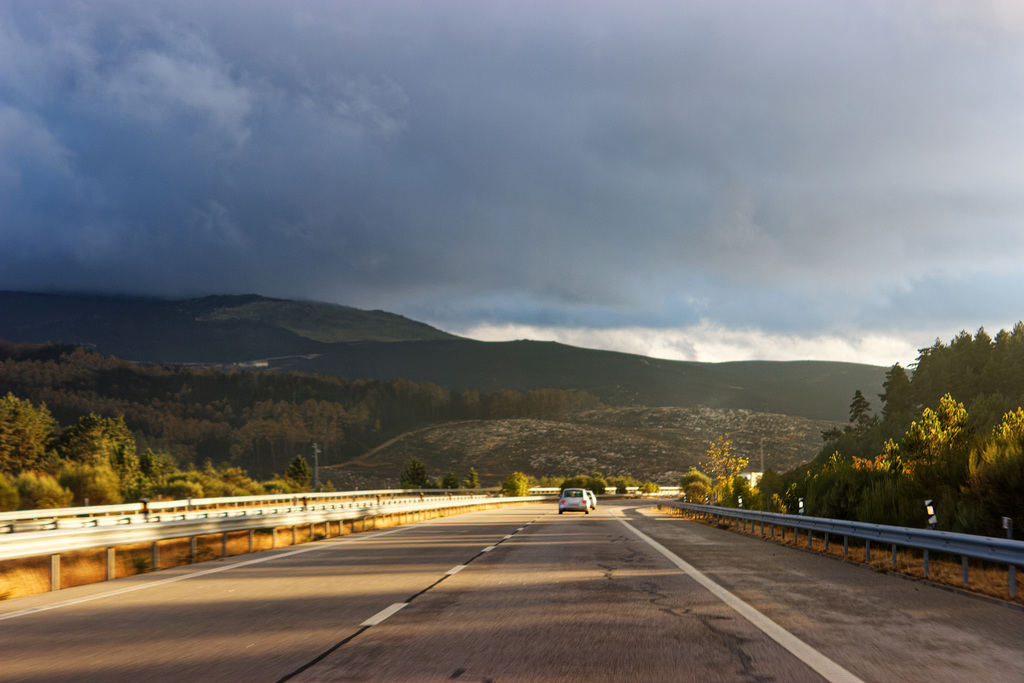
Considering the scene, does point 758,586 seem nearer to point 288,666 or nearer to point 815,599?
point 815,599

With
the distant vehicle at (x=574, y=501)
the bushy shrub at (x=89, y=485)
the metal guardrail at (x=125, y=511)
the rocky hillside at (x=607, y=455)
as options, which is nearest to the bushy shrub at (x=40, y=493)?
the bushy shrub at (x=89, y=485)

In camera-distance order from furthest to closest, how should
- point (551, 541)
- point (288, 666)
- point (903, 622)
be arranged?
point (551, 541), point (903, 622), point (288, 666)

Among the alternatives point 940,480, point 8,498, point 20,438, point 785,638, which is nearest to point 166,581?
point 785,638

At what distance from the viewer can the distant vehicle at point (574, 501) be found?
1825 inches

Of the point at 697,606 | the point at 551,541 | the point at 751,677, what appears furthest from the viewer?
the point at 551,541

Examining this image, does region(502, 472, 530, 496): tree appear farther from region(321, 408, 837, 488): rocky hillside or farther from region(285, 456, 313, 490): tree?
region(321, 408, 837, 488): rocky hillside

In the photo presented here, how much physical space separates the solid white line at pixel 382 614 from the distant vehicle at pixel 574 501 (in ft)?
119

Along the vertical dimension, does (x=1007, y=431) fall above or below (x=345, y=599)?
above

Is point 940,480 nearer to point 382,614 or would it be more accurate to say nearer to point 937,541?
point 937,541

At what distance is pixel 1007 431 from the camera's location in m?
16.5

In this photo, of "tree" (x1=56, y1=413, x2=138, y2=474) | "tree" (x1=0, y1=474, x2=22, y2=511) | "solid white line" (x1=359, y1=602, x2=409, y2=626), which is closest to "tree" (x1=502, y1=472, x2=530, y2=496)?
"tree" (x1=56, y1=413, x2=138, y2=474)

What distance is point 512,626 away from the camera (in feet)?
28.6

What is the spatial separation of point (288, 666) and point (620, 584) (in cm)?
627

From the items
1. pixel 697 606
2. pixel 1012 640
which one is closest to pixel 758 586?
pixel 697 606
